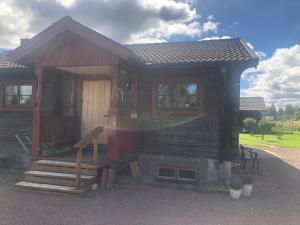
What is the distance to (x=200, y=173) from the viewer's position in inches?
366

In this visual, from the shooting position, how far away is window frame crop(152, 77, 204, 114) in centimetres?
930

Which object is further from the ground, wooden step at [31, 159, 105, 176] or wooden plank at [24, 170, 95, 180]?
wooden step at [31, 159, 105, 176]

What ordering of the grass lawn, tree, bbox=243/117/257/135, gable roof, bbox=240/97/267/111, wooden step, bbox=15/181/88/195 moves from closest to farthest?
1. wooden step, bbox=15/181/88/195
2. the grass lawn
3. tree, bbox=243/117/257/135
4. gable roof, bbox=240/97/267/111

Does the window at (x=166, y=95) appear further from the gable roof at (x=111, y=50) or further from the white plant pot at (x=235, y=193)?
the white plant pot at (x=235, y=193)

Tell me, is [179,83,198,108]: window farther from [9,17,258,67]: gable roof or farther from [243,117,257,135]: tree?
[243,117,257,135]: tree

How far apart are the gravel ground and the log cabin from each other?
579 millimetres

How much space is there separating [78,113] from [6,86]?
3294mm

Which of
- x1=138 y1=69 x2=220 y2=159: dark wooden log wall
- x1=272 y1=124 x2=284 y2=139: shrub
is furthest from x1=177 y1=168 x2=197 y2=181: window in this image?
x1=272 y1=124 x2=284 y2=139: shrub

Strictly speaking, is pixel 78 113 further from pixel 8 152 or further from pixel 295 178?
pixel 295 178

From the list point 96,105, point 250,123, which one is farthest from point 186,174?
point 250,123

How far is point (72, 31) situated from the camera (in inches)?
322

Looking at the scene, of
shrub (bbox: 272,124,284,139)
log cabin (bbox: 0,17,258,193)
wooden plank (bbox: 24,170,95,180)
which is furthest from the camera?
shrub (bbox: 272,124,284,139)

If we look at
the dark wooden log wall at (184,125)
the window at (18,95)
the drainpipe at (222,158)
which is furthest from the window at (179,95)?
the window at (18,95)

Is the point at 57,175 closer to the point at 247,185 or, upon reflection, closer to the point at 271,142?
the point at 247,185
